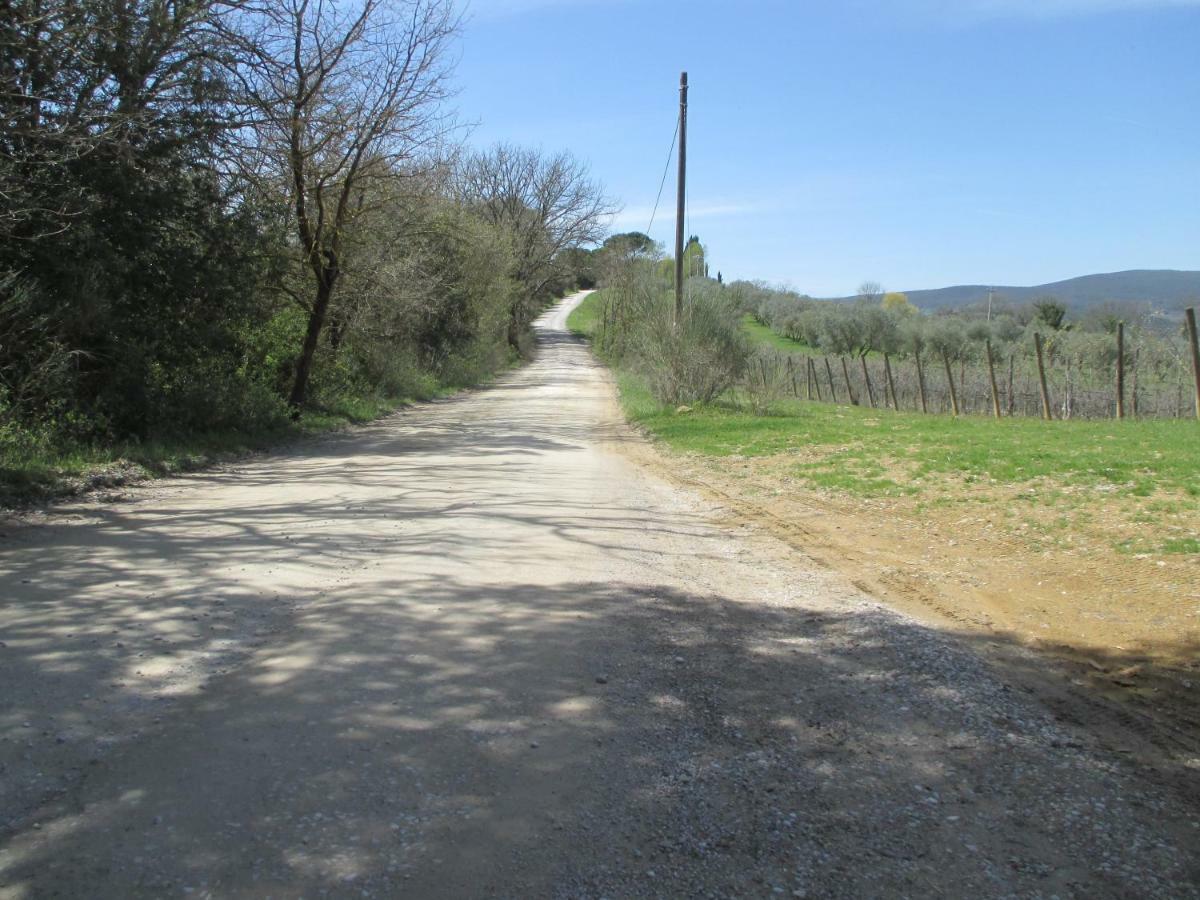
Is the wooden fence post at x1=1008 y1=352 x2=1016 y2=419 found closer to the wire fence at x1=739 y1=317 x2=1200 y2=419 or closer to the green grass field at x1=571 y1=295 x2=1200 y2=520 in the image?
the wire fence at x1=739 y1=317 x2=1200 y2=419

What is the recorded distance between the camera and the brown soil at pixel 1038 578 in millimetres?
5305

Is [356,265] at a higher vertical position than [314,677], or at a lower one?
higher

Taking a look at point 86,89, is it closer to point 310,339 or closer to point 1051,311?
point 310,339

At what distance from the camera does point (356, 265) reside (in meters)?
21.4

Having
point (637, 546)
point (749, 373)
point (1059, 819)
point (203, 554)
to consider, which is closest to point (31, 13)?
point (203, 554)

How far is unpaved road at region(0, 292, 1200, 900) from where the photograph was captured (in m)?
3.20

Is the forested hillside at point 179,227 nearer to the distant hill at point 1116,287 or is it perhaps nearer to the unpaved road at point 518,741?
the unpaved road at point 518,741

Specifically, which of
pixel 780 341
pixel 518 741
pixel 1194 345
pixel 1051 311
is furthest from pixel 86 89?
pixel 780 341

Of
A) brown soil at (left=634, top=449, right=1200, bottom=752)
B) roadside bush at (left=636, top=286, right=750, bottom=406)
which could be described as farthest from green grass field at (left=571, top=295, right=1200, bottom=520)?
roadside bush at (left=636, top=286, right=750, bottom=406)

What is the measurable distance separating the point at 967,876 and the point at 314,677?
124 inches

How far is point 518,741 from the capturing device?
4117mm

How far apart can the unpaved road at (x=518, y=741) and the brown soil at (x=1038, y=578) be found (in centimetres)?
56

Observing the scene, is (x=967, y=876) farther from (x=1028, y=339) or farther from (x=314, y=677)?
(x=1028, y=339)

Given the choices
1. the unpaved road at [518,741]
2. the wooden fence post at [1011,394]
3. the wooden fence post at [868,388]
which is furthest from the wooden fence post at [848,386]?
the unpaved road at [518,741]
